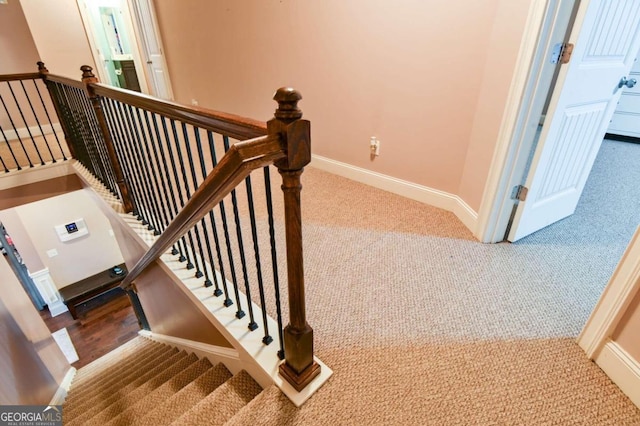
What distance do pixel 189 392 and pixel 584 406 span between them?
150 centimetres

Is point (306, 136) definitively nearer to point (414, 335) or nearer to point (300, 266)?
point (300, 266)

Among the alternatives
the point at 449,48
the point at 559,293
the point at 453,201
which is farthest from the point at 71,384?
the point at 449,48

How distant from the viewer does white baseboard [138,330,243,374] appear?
1408mm

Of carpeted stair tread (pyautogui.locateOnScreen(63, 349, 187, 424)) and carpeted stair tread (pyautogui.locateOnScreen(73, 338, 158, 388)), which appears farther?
carpeted stair tread (pyautogui.locateOnScreen(73, 338, 158, 388))

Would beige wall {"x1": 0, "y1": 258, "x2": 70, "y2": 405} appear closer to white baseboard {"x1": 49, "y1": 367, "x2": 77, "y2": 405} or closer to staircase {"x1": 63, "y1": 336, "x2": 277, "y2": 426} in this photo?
white baseboard {"x1": 49, "y1": 367, "x2": 77, "y2": 405}

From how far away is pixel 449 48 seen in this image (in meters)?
1.89

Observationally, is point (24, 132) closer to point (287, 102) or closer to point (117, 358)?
point (117, 358)

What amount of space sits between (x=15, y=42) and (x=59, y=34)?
509 millimetres

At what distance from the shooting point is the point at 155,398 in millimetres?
1573

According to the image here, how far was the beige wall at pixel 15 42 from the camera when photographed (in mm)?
3932

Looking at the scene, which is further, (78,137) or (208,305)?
(78,137)

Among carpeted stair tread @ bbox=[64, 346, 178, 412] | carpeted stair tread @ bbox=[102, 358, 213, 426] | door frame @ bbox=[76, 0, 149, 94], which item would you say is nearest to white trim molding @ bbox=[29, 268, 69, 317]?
door frame @ bbox=[76, 0, 149, 94]

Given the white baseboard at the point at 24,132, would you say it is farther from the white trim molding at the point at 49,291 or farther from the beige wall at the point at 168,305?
the beige wall at the point at 168,305
